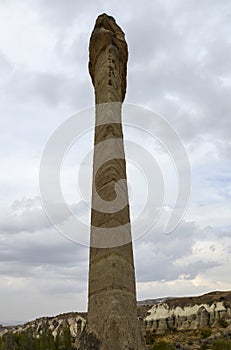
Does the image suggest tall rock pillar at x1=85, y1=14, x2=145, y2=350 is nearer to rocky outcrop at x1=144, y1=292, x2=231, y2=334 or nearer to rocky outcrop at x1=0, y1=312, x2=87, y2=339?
rocky outcrop at x1=0, y1=312, x2=87, y2=339

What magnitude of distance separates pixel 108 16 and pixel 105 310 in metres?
8.35

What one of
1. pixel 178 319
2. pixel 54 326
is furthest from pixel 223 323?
pixel 54 326

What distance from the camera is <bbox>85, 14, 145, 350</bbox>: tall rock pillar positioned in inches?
311

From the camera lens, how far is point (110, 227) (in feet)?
29.2

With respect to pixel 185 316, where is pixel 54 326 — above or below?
below

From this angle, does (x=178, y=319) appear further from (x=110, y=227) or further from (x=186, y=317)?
(x=110, y=227)

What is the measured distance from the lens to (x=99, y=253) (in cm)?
877

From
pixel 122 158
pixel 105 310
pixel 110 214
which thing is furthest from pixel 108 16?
pixel 105 310

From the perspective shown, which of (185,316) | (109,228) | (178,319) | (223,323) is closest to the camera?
(109,228)

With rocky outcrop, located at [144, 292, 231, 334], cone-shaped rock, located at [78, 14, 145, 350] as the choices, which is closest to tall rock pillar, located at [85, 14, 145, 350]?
cone-shaped rock, located at [78, 14, 145, 350]

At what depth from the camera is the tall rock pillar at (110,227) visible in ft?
25.9

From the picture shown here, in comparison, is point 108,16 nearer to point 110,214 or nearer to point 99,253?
point 110,214

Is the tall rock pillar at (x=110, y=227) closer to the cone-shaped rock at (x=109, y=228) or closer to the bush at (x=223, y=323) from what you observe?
the cone-shaped rock at (x=109, y=228)

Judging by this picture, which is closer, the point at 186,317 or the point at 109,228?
the point at 109,228
